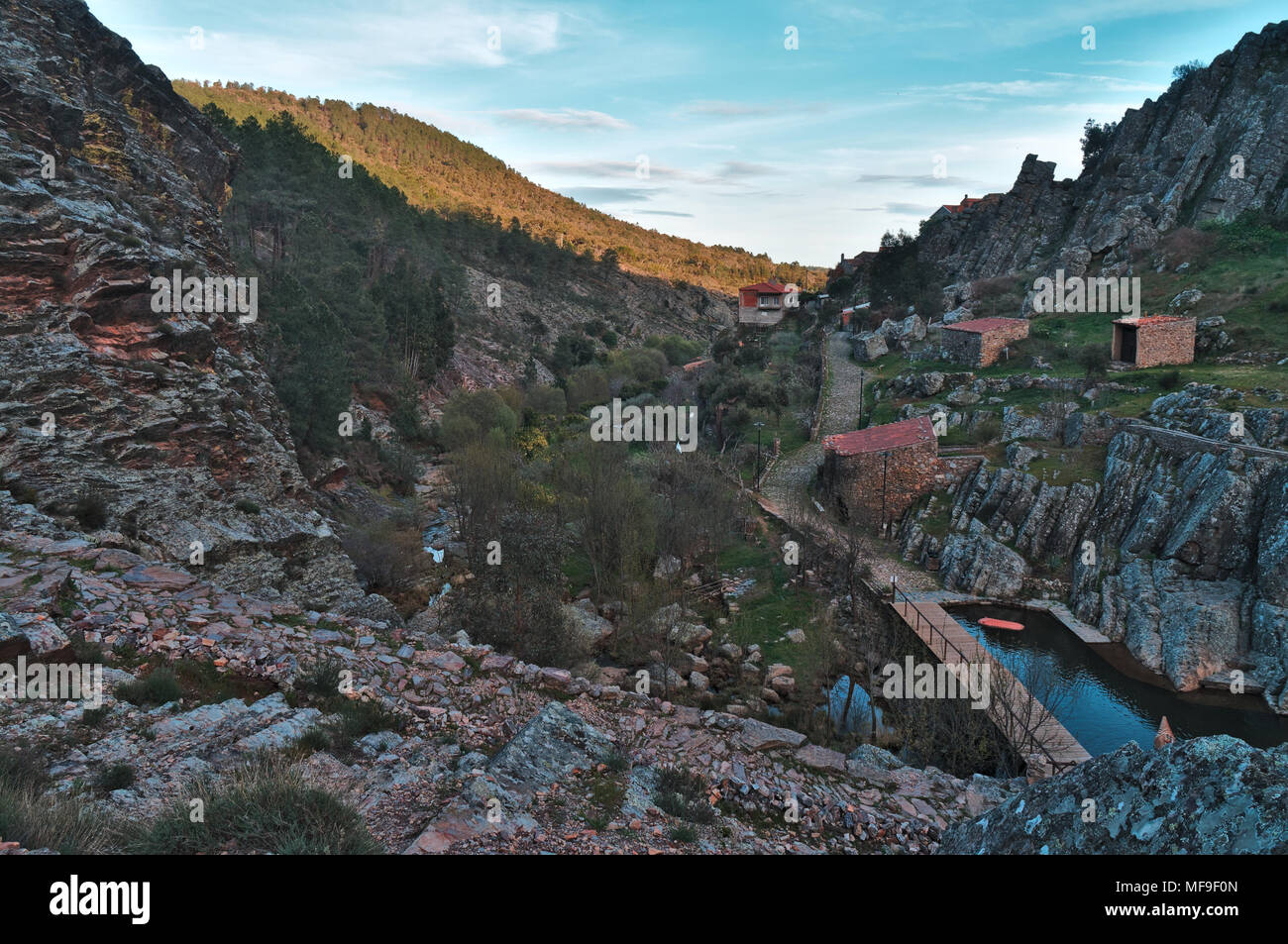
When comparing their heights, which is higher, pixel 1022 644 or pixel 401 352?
pixel 401 352

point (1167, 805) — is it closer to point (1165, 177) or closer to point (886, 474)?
point (886, 474)

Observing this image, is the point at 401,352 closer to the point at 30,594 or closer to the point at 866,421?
the point at 866,421

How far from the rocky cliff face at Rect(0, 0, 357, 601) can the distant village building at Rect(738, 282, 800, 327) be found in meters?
59.5

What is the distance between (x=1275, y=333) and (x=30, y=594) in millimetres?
36593

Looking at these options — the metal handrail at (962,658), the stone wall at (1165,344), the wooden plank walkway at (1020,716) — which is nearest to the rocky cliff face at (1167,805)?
the metal handrail at (962,658)

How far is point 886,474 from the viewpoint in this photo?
84.1ft

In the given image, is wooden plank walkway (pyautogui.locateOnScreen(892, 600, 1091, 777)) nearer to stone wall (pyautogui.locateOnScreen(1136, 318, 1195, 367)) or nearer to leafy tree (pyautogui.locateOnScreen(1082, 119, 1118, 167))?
stone wall (pyautogui.locateOnScreen(1136, 318, 1195, 367))

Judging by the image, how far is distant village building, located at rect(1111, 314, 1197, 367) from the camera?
27641mm

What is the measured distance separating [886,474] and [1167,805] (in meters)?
22.9

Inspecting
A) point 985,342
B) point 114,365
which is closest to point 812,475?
point 985,342

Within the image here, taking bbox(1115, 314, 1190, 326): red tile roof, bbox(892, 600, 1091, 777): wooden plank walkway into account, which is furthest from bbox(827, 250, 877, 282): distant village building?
bbox(892, 600, 1091, 777): wooden plank walkway
